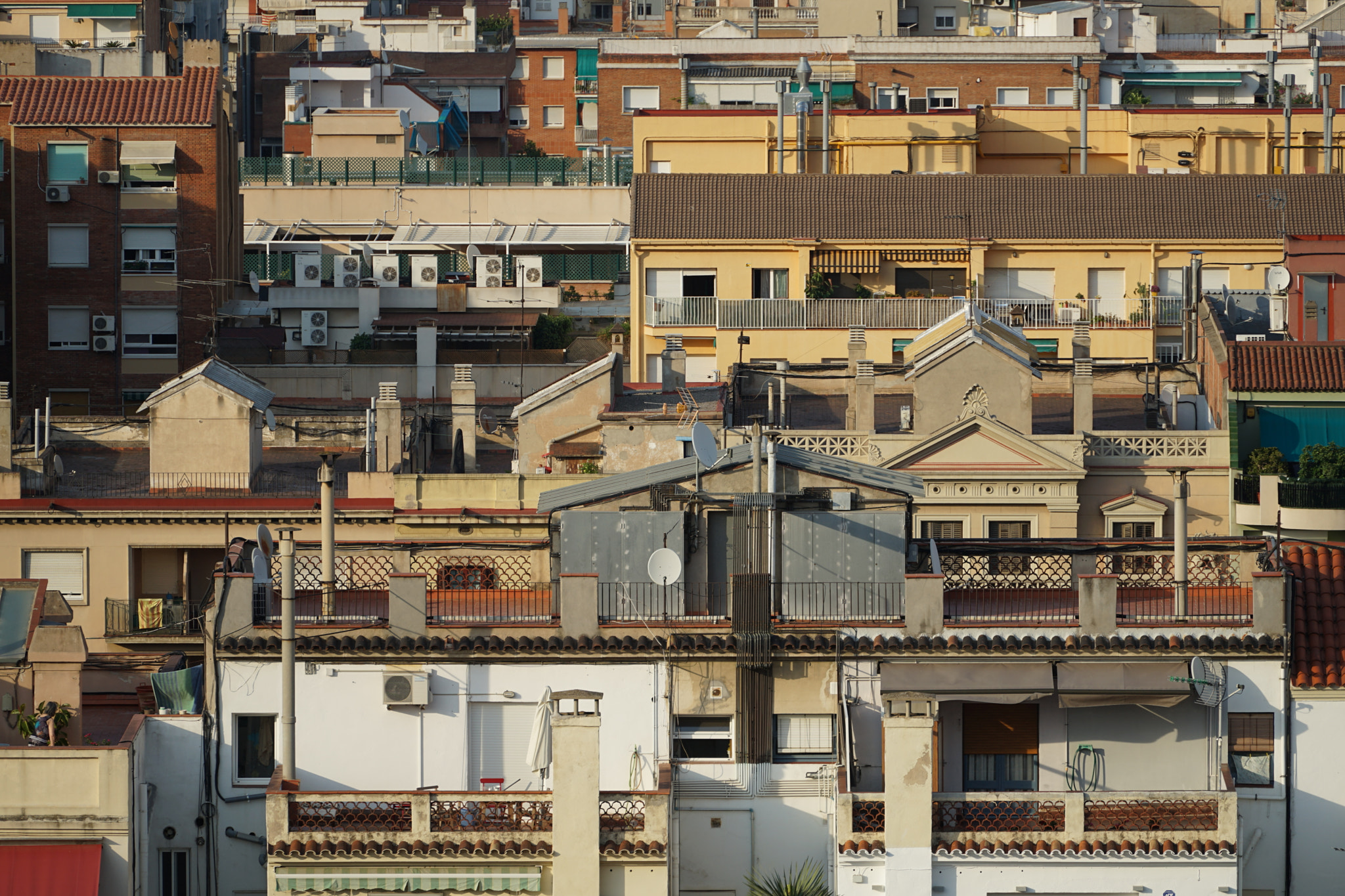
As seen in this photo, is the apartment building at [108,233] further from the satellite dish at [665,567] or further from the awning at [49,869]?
the awning at [49,869]

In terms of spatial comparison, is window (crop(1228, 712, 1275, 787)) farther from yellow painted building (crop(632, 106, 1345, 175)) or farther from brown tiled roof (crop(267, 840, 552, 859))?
yellow painted building (crop(632, 106, 1345, 175))

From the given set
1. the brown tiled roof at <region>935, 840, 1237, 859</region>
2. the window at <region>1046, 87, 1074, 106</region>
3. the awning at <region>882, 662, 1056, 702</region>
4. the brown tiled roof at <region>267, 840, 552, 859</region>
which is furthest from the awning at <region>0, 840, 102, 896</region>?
the window at <region>1046, 87, 1074, 106</region>

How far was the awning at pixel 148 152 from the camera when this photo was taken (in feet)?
230

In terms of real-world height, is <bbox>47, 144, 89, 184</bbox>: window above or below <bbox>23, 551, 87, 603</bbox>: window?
above

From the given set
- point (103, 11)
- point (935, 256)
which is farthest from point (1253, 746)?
point (103, 11)

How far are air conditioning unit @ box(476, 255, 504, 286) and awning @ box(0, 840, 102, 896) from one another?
50.3 meters

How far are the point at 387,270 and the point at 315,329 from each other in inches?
220

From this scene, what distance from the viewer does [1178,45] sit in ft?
327

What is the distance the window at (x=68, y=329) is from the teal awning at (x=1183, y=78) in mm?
40901

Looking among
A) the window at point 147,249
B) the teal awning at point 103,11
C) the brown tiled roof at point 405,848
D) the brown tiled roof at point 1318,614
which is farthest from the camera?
the teal awning at point 103,11

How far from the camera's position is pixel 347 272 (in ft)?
262

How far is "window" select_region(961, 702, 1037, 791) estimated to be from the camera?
109ft

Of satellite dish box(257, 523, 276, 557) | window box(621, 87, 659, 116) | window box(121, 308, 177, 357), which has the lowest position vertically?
satellite dish box(257, 523, 276, 557)

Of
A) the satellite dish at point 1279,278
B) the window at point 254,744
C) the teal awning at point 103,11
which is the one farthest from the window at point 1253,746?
the teal awning at point 103,11
